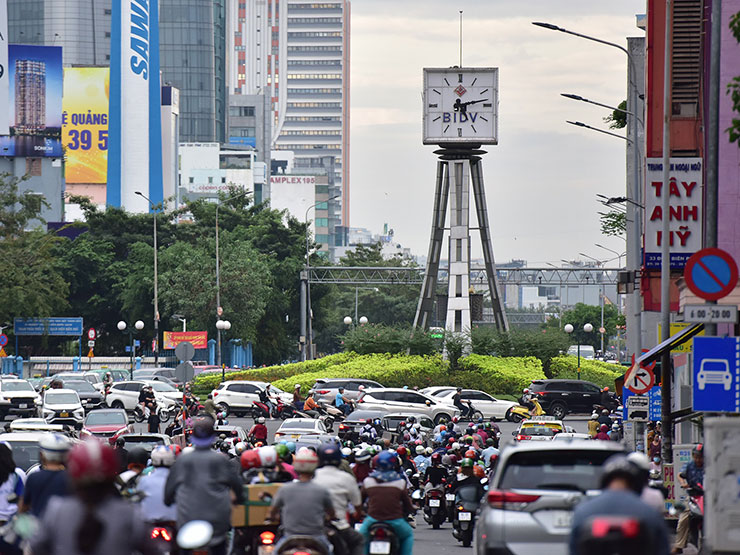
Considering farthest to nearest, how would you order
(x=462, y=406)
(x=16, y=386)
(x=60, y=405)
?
(x=462, y=406) < (x=16, y=386) < (x=60, y=405)

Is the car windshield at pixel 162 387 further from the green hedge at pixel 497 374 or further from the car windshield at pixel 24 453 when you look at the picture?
the car windshield at pixel 24 453

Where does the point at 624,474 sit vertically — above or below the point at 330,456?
above

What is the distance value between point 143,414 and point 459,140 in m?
20.7

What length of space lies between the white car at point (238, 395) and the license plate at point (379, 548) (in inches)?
1585

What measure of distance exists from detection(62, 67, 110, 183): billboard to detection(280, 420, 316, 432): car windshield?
118 m

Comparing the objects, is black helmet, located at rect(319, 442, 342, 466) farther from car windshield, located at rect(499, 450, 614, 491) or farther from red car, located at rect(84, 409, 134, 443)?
red car, located at rect(84, 409, 134, 443)

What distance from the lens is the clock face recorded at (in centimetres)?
6272

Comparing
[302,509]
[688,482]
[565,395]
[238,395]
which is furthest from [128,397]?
[302,509]

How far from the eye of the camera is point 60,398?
45.5 m

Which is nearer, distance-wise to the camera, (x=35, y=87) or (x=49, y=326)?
(x=49, y=326)

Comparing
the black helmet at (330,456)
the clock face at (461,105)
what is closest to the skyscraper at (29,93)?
the clock face at (461,105)

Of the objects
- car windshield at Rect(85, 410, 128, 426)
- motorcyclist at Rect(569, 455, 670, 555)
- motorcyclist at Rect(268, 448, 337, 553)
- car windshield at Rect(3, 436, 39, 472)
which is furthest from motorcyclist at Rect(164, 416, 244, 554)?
car windshield at Rect(85, 410, 128, 426)

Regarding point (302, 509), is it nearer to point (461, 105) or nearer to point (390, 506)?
point (390, 506)

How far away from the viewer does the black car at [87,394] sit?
51656mm
